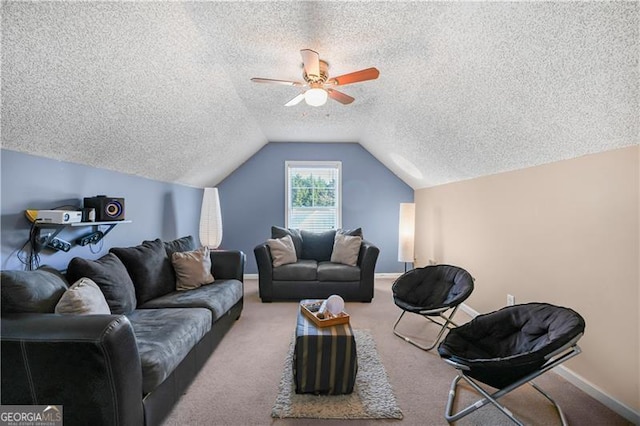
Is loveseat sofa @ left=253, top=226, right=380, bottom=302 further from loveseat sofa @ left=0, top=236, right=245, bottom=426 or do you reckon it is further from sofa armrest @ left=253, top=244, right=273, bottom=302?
loveseat sofa @ left=0, top=236, right=245, bottom=426

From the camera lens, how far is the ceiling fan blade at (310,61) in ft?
6.59

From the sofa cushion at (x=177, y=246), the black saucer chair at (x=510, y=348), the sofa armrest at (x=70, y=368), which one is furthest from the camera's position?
the sofa cushion at (x=177, y=246)

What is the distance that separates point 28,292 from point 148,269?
3.64 ft

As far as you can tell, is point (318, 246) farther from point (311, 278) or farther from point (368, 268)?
point (368, 268)

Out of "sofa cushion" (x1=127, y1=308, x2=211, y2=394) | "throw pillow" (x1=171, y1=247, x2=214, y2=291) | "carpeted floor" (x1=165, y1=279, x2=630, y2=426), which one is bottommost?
"carpeted floor" (x1=165, y1=279, x2=630, y2=426)

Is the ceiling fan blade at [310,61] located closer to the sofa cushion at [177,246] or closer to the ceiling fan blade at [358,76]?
the ceiling fan blade at [358,76]

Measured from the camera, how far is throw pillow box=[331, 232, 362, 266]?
4.17 metres

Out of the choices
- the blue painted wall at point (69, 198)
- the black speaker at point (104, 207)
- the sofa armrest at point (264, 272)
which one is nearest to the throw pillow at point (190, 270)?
the blue painted wall at point (69, 198)

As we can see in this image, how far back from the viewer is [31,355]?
1.30 m

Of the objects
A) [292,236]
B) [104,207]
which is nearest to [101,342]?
[104,207]

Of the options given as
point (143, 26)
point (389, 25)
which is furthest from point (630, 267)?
point (143, 26)

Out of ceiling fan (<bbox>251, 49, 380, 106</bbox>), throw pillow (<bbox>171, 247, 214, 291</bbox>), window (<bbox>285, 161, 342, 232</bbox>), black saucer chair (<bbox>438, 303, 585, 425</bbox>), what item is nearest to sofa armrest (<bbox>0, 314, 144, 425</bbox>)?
throw pillow (<bbox>171, 247, 214, 291</bbox>)

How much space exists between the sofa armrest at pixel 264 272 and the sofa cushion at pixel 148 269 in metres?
1.17

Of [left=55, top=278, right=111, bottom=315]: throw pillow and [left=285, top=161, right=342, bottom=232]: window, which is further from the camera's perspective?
[left=285, top=161, right=342, bottom=232]: window
